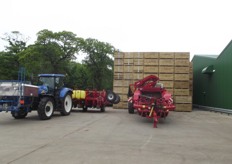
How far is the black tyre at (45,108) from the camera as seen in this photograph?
38.1 ft

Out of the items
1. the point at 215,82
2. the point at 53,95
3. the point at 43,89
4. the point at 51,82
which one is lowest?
the point at 53,95

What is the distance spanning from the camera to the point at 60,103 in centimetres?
1382

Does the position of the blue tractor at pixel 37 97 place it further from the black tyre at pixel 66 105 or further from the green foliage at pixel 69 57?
the green foliage at pixel 69 57

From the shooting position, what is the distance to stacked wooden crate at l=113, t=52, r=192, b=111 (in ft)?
65.2

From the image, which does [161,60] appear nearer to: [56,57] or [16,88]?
[16,88]

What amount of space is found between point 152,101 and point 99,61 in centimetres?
2648

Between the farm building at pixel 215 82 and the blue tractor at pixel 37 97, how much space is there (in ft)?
35.5

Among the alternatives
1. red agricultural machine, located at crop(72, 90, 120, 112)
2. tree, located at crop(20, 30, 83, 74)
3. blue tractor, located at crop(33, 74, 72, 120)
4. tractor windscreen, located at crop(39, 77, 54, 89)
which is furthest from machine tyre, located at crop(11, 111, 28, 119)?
tree, located at crop(20, 30, 83, 74)

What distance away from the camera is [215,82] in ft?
67.3

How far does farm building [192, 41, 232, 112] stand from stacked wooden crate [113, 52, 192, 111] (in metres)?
1.90

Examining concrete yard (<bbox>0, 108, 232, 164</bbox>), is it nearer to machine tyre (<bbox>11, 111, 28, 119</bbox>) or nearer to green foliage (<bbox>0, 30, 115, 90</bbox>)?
machine tyre (<bbox>11, 111, 28, 119</bbox>)

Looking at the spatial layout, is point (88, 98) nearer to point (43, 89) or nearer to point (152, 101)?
point (43, 89)

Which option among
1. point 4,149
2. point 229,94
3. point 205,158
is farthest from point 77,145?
point 229,94

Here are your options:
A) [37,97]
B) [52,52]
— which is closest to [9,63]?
[52,52]
